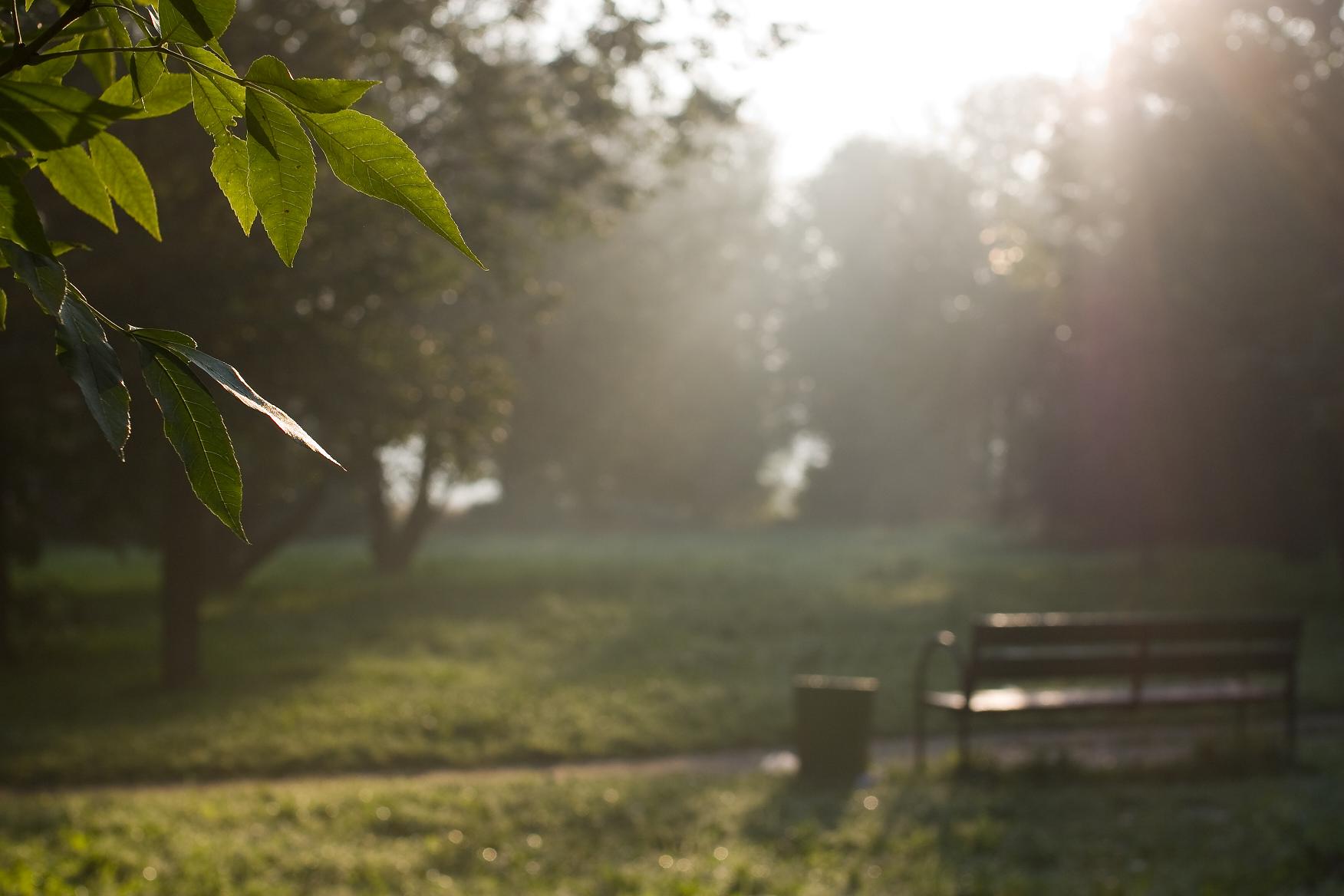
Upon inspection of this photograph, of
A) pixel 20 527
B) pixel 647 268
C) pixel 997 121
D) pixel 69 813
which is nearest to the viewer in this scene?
pixel 69 813

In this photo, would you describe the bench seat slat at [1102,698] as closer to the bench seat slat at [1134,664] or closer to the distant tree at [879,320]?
the bench seat slat at [1134,664]

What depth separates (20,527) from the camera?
14.4 metres

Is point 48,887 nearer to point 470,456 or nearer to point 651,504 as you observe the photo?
point 470,456

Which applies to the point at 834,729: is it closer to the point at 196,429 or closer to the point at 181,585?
the point at 181,585

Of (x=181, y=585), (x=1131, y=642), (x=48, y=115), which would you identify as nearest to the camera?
(x=48, y=115)

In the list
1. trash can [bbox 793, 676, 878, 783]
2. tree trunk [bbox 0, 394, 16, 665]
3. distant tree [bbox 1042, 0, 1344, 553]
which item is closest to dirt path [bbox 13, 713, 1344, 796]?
trash can [bbox 793, 676, 878, 783]

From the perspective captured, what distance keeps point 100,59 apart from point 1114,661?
8915 millimetres

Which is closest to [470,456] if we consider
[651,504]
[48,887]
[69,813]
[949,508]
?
[69,813]

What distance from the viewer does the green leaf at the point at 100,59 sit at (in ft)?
3.78

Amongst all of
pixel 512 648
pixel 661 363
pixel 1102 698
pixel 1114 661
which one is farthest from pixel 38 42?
pixel 661 363

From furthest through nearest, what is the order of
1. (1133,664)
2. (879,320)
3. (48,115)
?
(879,320) → (1133,664) → (48,115)

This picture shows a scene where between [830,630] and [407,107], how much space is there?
929 cm

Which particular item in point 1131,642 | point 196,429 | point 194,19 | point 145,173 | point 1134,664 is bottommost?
point 1134,664

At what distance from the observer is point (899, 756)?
10.6 metres
